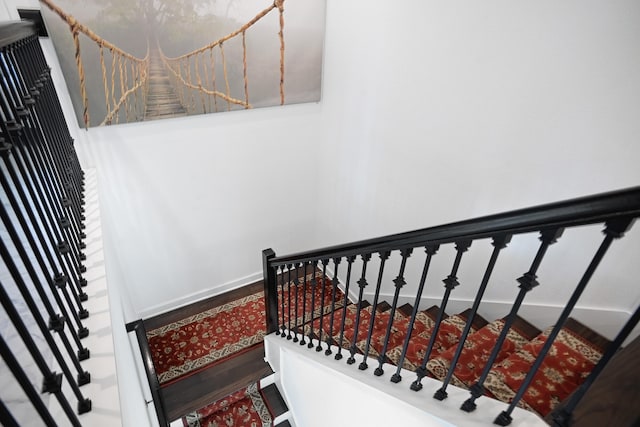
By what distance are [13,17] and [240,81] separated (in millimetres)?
1589

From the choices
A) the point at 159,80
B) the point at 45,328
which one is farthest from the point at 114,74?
the point at 45,328

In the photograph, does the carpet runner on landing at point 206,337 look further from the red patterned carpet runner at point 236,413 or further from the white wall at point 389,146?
the red patterned carpet runner at point 236,413

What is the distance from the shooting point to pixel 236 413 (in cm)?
276

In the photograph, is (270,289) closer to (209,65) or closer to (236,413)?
(236,413)

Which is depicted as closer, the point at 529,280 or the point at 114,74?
the point at 529,280

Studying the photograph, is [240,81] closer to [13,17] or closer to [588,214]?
[13,17]

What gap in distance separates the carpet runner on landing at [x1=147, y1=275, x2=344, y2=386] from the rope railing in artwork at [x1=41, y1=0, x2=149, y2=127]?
2.29 meters

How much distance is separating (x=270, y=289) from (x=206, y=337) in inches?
61.9

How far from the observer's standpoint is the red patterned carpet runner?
2.65 metres

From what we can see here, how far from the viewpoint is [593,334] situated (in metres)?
1.79

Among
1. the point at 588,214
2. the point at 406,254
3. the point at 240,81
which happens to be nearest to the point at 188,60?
the point at 240,81

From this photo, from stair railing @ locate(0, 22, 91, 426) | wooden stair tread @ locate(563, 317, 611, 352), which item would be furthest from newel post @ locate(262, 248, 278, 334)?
wooden stair tread @ locate(563, 317, 611, 352)

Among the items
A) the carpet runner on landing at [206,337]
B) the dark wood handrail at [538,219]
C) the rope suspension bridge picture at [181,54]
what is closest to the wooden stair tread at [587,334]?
the dark wood handrail at [538,219]

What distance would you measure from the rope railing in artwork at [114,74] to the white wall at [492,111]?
1867 mm
